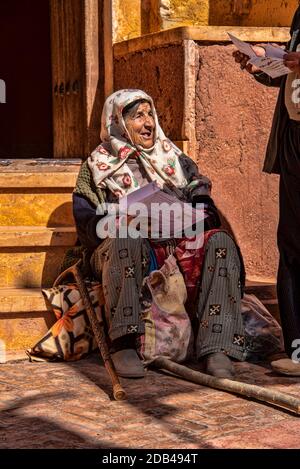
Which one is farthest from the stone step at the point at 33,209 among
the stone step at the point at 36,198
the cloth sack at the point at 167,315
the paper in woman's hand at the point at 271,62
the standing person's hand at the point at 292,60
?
the standing person's hand at the point at 292,60

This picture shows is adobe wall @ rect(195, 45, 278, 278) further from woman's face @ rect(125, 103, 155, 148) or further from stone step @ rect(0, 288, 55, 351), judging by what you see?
stone step @ rect(0, 288, 55, 351)

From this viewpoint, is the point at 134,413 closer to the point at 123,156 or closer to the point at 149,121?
the point at 123,156

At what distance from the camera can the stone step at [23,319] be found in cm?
543

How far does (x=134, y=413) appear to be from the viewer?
427cm

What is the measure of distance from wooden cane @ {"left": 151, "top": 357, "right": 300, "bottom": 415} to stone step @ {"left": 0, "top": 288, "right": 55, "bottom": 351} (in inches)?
28.5

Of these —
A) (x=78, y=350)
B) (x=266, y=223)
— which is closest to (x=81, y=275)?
(x=78, y=350)

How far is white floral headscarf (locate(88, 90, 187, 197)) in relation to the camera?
5484 millimetres

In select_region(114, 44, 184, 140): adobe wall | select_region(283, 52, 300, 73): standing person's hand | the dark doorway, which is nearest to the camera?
select_region(283, 52, 300, 73): standing person's hand

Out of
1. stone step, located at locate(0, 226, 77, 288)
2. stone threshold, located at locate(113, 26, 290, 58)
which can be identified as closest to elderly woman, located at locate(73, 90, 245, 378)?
stone step, located at locate(0, 226, 77, 288)

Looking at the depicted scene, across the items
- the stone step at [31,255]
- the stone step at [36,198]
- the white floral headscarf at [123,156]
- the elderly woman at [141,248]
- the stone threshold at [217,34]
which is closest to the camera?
the elderly woman at [141,248]

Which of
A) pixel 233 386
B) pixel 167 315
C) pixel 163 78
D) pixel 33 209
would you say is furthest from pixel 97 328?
pixel 163 78

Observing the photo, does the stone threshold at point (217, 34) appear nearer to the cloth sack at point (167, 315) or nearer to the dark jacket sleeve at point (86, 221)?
the dark jacket sleeve at point (86, 221)

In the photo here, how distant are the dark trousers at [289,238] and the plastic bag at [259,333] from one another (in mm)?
322

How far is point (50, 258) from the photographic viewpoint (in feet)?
19.4
